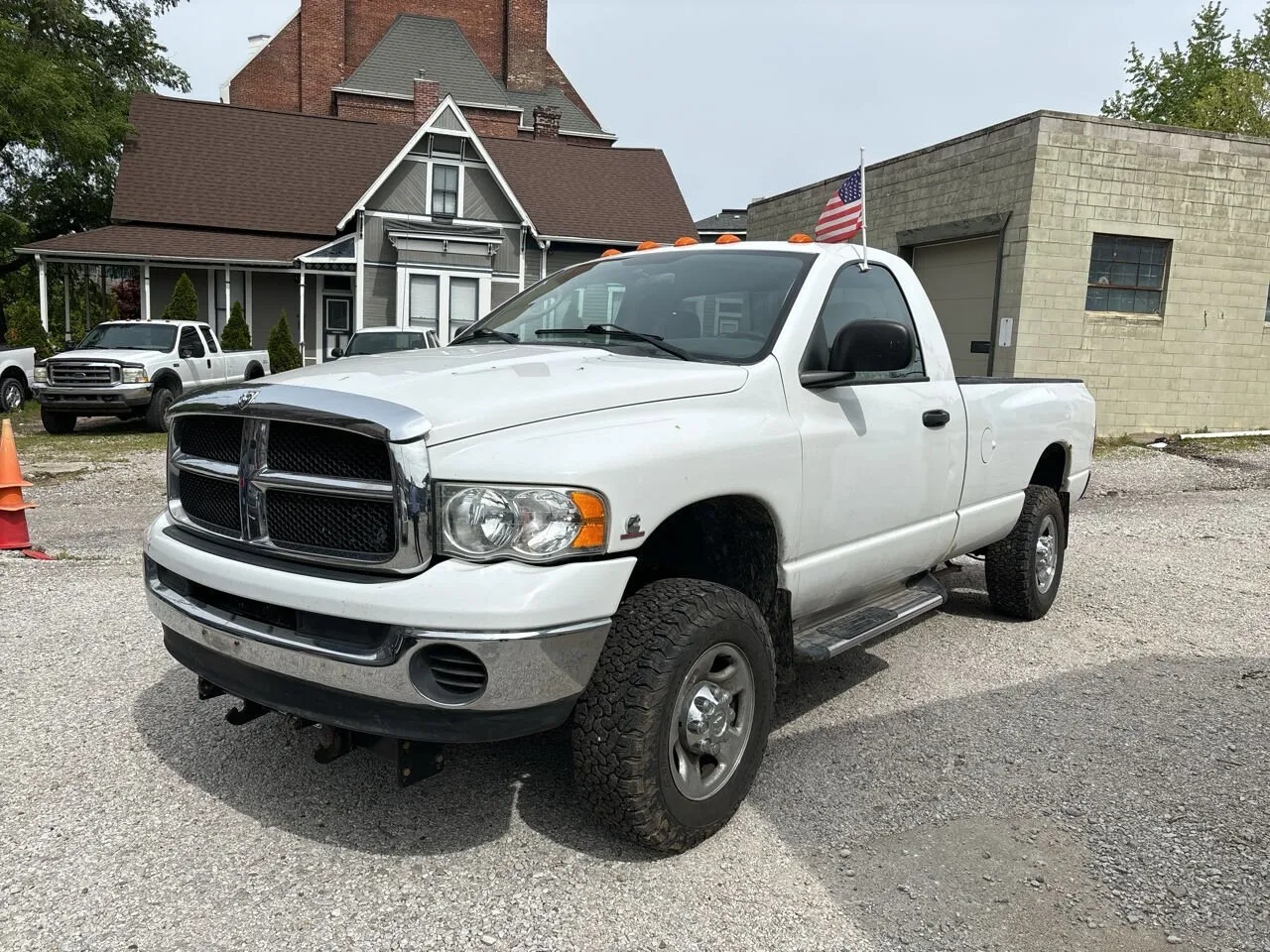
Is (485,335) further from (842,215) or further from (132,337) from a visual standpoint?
(132,337)

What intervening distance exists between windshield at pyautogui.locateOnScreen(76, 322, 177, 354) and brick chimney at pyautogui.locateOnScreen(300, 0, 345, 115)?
92.5 feet

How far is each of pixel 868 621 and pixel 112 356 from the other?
47.9 ft

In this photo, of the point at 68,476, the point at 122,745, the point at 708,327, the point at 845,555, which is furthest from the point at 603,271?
the point at 68,476

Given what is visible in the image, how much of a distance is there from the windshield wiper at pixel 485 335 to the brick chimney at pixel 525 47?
143ft

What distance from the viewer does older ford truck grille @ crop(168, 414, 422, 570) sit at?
2.75m

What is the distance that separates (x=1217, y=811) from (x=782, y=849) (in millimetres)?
1668

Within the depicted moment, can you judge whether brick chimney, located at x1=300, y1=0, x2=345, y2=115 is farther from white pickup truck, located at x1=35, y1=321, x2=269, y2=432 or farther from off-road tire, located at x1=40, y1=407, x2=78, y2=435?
off-road tire, located at x1=40, y1=407, x2=78, y2=435

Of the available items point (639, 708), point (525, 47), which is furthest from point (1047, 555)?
point (525, 47)

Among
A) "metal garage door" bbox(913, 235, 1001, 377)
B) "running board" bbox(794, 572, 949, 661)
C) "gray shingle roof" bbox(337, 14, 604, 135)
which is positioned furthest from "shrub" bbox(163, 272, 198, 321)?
"running board" bbox(794, 572, 949, 661)

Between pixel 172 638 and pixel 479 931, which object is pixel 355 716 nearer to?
pixel 479 931

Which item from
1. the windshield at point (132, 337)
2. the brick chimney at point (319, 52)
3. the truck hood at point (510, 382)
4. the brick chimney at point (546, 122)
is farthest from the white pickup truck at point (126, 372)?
the brick chimney at point (319, 52)

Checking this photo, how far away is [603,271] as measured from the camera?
14.9 feet

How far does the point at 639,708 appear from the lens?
9.42 feet

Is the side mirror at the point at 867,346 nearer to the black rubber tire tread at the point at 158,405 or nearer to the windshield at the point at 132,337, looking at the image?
the black rubber tire tread at the point at 158,405
